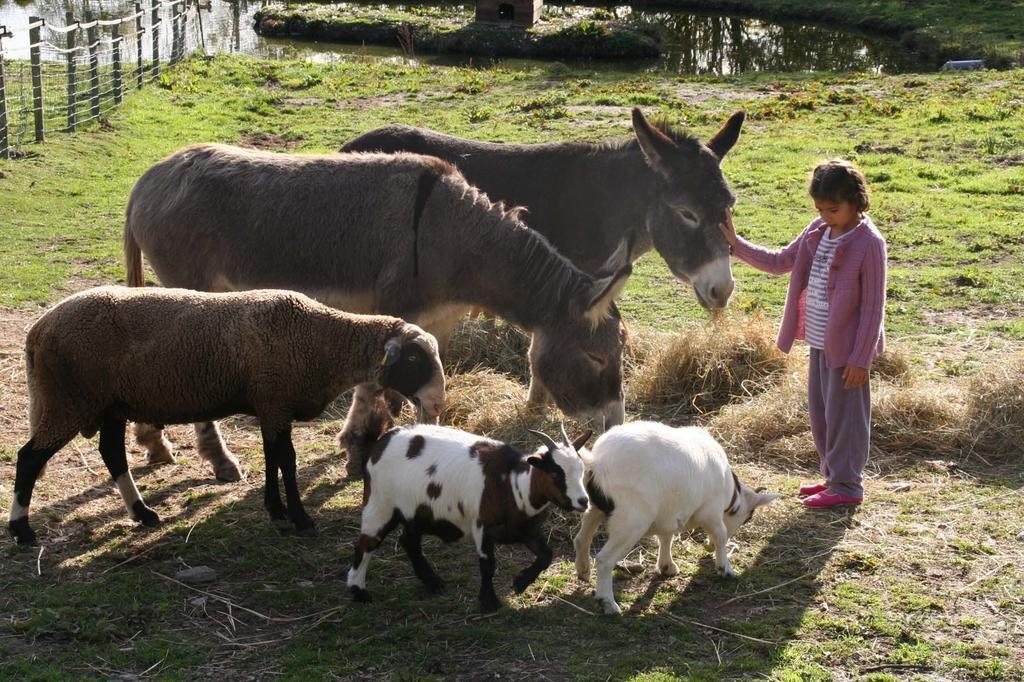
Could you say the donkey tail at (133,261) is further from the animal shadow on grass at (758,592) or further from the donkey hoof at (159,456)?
the animal shadow on grass at (758,592)

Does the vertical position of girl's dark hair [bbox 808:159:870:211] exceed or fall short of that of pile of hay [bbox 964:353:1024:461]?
it exceeds it

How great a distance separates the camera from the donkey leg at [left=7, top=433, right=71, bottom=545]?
19.8ft

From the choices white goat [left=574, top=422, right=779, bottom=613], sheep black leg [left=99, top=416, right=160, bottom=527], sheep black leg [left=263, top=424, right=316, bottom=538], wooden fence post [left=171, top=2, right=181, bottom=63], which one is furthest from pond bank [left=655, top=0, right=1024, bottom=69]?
sheep black leg [left=99, top=416, right=160, bottom=527]

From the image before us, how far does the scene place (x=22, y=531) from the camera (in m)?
6.03

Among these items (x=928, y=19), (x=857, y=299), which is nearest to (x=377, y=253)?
(x=857, y=299)

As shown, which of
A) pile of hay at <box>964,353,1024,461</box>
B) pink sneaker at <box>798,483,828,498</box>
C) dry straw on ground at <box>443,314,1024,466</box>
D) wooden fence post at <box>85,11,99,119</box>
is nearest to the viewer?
pink sneaker at <box>798,483,828,498</box>

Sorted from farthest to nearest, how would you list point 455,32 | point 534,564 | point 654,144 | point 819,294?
1. point 455,32
2. point 654,144
3. point 819,294
4. point 534,564

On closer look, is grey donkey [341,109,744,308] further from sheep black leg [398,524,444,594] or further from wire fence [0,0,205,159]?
wire fence [0,0,205,159]

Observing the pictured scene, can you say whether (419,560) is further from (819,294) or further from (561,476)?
(819,294)

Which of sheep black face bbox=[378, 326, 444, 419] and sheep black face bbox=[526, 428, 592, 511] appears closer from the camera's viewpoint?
sheep black face bbox=[526, 428, 592, 511]

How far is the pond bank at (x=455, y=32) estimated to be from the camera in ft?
89.4

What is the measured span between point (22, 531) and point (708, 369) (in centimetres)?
500

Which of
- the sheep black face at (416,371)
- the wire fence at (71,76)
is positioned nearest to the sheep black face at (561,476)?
the sheep black face at (416,371)

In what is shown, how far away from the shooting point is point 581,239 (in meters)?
8.60
